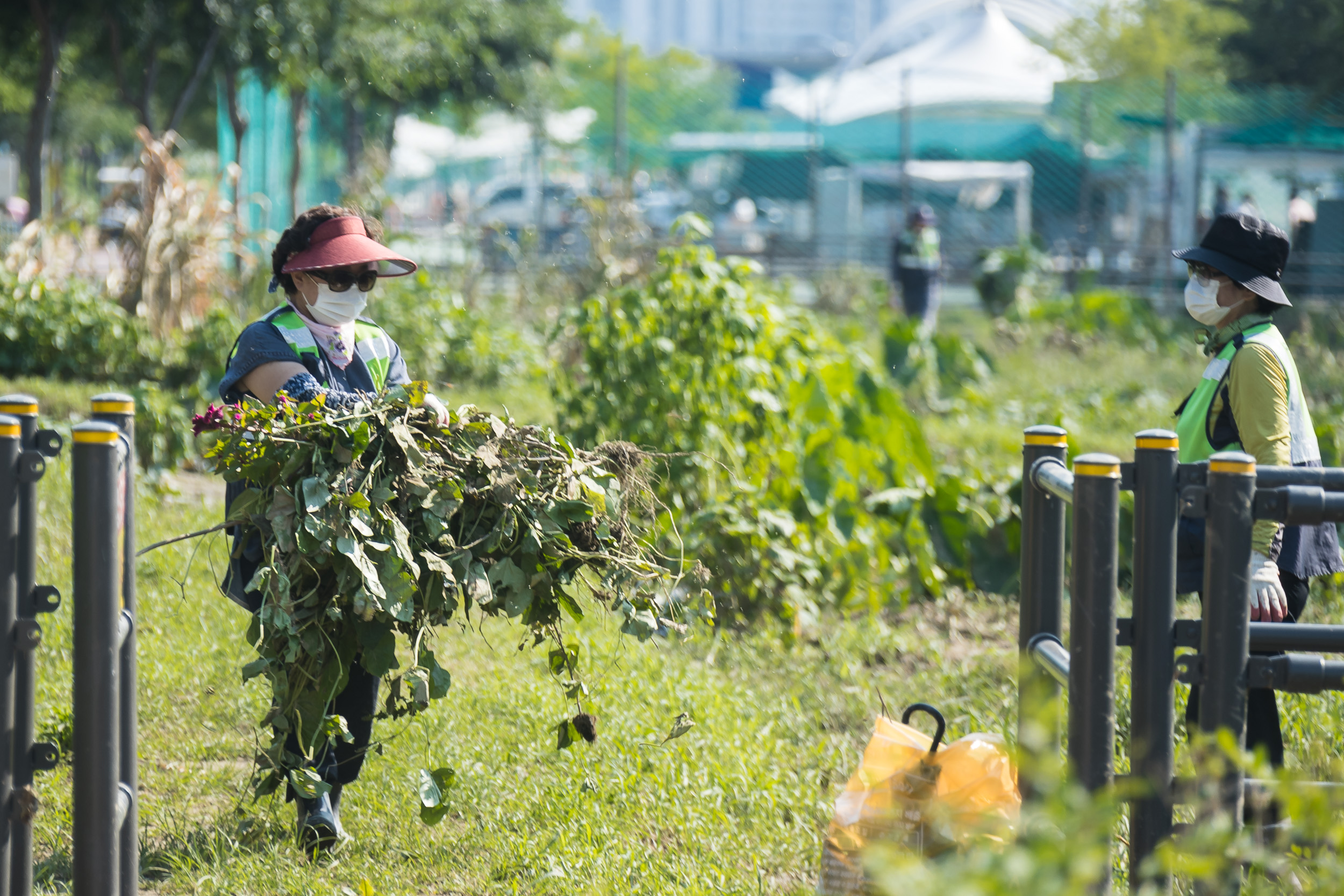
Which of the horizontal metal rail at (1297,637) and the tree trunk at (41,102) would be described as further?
the tree trunk at (41,102)

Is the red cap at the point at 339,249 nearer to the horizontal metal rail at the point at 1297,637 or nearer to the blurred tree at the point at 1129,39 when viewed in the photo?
the horizontal metal rail at the point at 1297,637

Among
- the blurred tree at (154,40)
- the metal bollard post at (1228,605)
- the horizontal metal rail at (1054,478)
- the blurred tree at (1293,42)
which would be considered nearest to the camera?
the metal bollard post at (1228,605)

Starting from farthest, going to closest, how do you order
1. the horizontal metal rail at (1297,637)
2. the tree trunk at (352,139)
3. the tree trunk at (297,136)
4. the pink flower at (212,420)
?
the tree trunk at (352,139)
the tree trunk at (297,136)
the pink flower at (212,420)
the horizontal metal rail at (1297,637)

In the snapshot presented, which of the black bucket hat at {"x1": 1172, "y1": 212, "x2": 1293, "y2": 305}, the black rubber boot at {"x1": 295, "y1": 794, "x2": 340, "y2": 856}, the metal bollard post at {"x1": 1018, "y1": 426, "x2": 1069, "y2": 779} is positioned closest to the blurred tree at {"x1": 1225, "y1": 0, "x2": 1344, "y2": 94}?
the black bucket hat at {"x1": 1172, "y1": 212, "x2": 1293, "y2": 305}

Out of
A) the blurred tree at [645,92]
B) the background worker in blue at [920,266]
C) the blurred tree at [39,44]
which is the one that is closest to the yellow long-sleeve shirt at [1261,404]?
the blurred tree at [39,44]

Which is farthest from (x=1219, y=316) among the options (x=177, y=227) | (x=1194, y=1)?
(x=1194, y=1)

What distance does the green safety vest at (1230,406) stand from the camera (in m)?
3.36

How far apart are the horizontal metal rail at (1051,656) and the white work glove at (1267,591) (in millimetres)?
568

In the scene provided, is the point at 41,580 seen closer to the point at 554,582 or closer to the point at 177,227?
the point at 554,582

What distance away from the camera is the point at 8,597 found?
2293 mm

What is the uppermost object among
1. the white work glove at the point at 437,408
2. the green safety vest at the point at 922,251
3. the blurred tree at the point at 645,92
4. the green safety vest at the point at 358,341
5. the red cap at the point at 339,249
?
the blurred tree at the point at 645,92

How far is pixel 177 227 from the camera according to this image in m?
9.48

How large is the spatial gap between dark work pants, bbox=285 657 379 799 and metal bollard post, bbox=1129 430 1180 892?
1.76 meters

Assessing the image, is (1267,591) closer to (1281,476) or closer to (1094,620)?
(1281,476)
